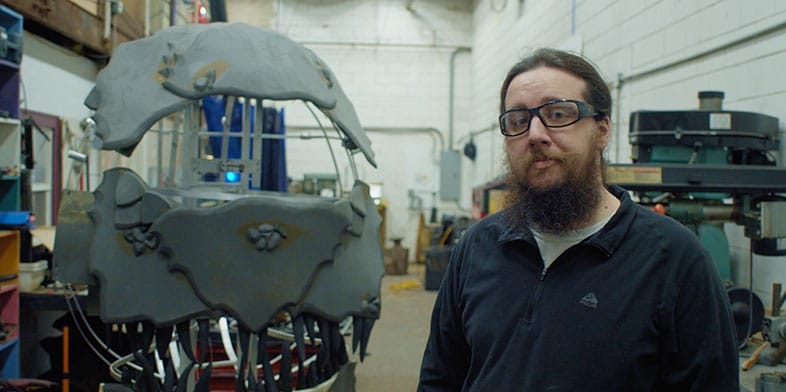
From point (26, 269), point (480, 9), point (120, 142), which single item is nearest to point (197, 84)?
point (120, 142)

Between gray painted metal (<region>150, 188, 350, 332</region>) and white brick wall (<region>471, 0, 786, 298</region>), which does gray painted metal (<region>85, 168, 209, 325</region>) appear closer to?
gray painted metal (<region>150, 188, 350, 332</region>)

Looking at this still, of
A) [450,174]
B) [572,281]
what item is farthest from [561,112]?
[450,174]

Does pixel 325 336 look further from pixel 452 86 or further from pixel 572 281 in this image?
pixel 452 86

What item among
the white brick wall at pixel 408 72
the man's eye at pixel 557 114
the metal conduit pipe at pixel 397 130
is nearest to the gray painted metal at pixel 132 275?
the man's eye at pixel 557 114

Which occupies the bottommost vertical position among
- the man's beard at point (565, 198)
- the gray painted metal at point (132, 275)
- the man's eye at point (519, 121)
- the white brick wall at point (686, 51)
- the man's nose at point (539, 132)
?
the gray painted metal at point (132, 275)

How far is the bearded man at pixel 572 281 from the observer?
1.06 metres

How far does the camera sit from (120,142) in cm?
196

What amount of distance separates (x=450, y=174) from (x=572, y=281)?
8.87 metres

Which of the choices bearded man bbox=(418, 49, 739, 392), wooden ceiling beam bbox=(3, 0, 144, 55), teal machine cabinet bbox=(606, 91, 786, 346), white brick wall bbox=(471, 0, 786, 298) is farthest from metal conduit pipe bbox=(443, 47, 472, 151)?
bearded man bbox=(418, 49, 739, 392)

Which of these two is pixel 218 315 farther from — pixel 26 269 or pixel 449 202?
pixel 449 202

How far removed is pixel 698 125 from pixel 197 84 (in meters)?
2.22

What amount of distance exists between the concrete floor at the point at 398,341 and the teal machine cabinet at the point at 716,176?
2.14 meters

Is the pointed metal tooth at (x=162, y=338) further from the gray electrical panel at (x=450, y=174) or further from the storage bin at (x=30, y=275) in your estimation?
the gray electrical panel at (x=450, y=174)

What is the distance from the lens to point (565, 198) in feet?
3.91
